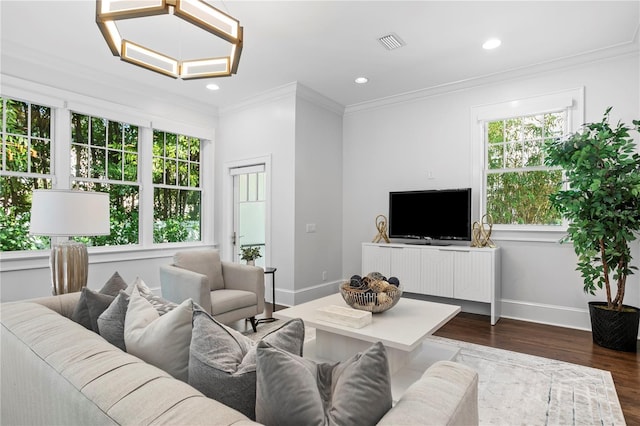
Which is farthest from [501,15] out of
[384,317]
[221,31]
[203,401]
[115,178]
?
[115,178]

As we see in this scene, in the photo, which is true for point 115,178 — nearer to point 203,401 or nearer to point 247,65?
point 247,65

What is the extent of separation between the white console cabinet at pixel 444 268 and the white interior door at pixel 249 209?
60.4 inches

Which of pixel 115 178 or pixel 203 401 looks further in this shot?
pixel 115 178

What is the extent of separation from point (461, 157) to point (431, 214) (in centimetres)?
81

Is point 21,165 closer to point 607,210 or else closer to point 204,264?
point 204,264

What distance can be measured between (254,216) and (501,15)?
12.3 ft

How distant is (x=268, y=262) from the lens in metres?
4.87

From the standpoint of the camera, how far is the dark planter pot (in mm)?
3039

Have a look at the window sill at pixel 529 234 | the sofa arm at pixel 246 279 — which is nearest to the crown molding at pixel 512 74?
the window sill at pixel 529 234

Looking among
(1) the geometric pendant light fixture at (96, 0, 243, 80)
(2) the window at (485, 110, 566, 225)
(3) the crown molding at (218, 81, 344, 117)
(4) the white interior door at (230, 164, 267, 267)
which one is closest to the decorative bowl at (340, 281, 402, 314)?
(1) the geometric pendant light fixture at (96, 0, 243, 80)

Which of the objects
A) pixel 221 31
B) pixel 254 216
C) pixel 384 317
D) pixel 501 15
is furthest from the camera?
pixel 254 216

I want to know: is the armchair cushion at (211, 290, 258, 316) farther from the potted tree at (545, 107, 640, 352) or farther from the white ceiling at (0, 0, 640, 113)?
the potted tree at (545, 107, 640, 352)

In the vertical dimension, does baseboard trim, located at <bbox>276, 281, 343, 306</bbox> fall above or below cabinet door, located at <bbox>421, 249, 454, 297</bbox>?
below

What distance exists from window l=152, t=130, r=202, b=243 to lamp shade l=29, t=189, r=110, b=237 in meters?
2.55
